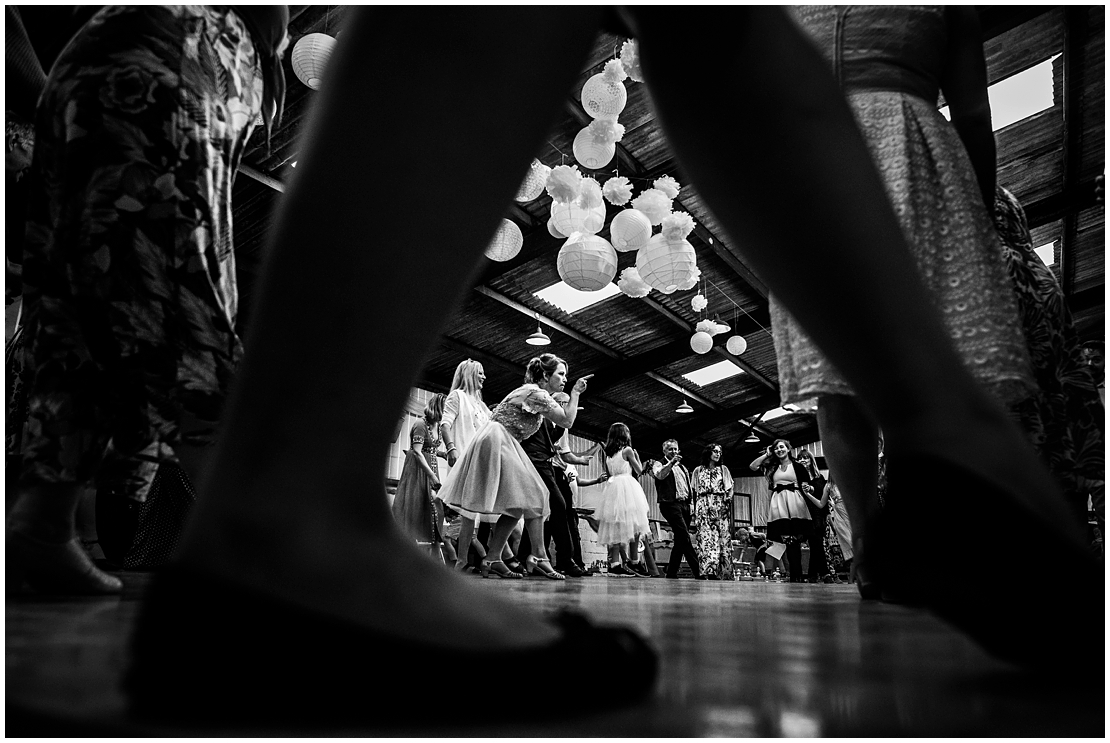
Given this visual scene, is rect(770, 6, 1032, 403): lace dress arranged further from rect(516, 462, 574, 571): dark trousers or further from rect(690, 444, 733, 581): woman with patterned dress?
rect(690, 444, 733, 581): woman with patterned dress

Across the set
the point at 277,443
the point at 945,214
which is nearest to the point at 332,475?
the point at 277,443

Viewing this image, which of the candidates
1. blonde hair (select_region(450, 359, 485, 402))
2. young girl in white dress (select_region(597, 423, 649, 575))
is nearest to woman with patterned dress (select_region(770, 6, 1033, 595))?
blonde hair (select_region(450, 359, 485, 402))

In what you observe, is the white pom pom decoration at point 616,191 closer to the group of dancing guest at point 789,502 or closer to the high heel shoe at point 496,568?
the high heel shoe at point 496,568

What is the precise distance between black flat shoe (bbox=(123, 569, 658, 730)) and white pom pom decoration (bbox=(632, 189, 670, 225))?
12.2ft

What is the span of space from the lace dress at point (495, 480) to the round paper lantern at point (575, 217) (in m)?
0.92

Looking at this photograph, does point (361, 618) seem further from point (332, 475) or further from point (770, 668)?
point (770, 668)

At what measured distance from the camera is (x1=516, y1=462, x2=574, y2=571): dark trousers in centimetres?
419

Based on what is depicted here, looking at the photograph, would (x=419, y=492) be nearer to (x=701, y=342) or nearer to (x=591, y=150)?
(x=591, y=150)

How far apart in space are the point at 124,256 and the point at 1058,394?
1.24 meters

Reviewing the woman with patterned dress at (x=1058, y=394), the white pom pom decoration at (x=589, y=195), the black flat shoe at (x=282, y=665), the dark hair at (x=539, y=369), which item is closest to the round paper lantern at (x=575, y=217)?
the white pom pom decoration at (x=589, y=195)

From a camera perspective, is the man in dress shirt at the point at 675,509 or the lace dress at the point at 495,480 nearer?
the lace dress at the point at 495,480

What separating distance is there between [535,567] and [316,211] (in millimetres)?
3786

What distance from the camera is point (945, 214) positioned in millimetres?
1124

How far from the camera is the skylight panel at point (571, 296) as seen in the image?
26.0 ft
